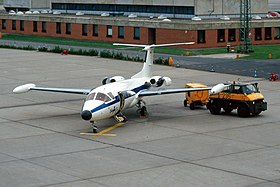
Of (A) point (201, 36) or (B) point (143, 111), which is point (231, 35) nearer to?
(A) point (201, 36)

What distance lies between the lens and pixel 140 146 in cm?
3706

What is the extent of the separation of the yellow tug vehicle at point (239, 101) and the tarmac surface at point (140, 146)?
537 mm

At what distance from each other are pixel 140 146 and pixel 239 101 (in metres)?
9.89

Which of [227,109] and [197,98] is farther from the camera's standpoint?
[197,98]

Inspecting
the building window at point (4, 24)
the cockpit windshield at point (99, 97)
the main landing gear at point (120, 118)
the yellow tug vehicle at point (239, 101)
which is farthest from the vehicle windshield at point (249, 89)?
the building window at point (4, 24)

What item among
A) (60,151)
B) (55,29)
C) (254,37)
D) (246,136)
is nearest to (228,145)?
(246,136)

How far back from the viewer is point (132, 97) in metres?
44.1

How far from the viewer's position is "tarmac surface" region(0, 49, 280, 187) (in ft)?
102

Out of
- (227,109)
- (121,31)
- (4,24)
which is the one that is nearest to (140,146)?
(227,109)

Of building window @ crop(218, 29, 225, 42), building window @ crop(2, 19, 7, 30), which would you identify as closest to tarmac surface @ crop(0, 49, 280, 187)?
building window @ crop(218, 29, 225, 42)

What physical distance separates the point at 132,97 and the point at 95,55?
3791cm

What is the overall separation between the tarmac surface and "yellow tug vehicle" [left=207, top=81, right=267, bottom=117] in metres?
0.54

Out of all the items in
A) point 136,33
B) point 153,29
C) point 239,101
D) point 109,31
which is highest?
point 153,29

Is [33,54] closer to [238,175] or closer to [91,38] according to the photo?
[91,38]
